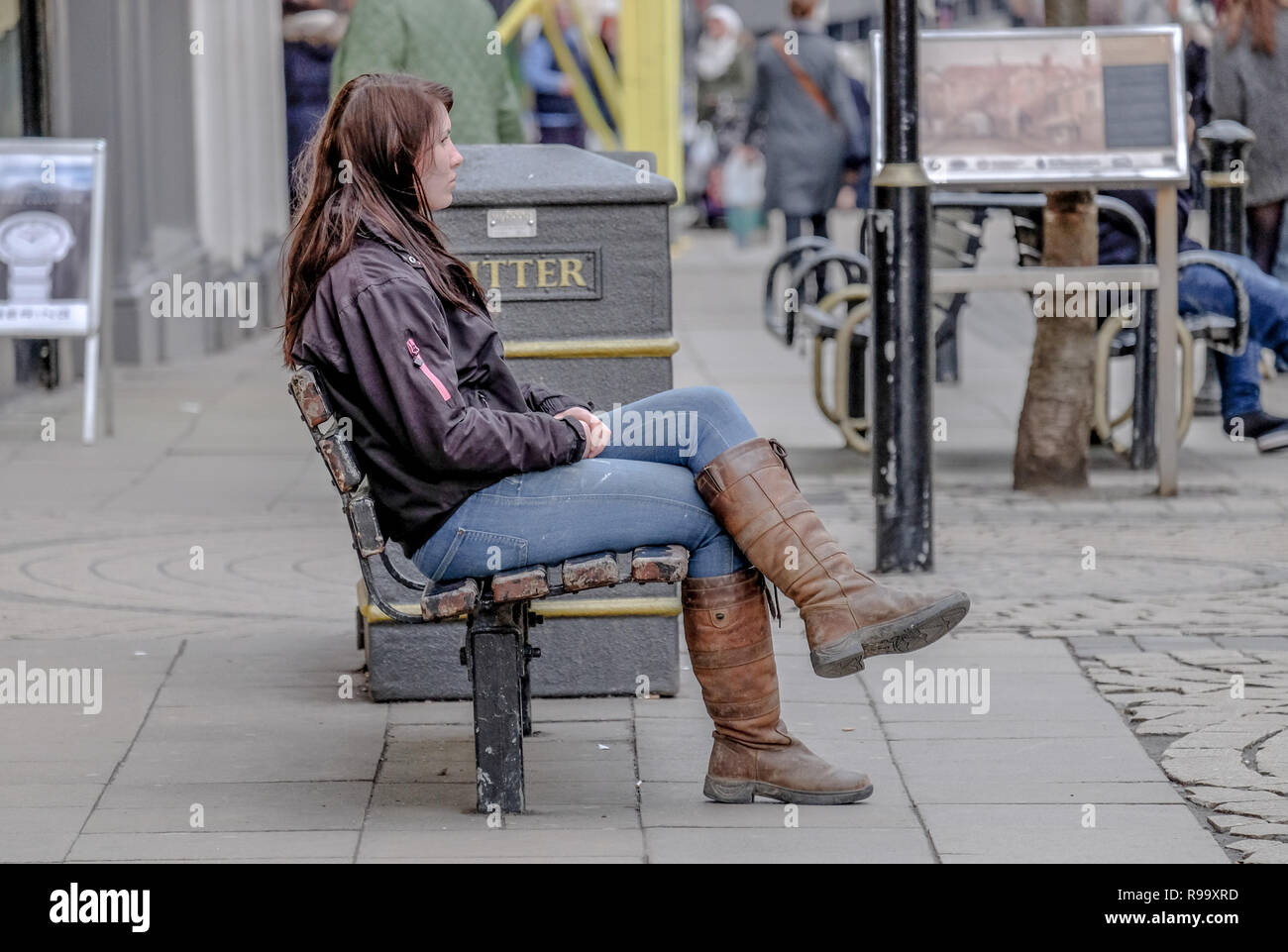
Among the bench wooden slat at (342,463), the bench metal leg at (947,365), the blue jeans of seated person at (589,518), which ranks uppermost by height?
the bench wooden slat at (342,463)

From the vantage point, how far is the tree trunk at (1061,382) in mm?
7961

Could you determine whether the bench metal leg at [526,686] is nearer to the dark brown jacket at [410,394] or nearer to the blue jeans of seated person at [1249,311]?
the dark brown jacket at [410,394]

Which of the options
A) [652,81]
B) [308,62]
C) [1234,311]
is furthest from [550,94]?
[1234,311]

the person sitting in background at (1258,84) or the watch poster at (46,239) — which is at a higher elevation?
the person sitting in background at (1258,84)

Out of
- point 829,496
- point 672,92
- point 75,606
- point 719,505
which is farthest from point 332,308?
point 672,92

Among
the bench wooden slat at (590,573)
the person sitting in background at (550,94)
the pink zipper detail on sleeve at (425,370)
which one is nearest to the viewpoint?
the pink zipper detail on sleeve at (425,370)

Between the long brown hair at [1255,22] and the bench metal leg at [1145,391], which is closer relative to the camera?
the bench metal leg at [1145,391]

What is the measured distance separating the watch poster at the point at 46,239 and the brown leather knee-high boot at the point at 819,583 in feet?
19.3

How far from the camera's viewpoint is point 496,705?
162 inches

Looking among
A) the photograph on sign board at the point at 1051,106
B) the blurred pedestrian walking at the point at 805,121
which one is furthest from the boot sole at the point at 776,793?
the blurred pedestrian walking at the point at 805,121

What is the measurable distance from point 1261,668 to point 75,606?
3.23 metres

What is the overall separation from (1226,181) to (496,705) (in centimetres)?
634

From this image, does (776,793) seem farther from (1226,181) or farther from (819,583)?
(1226,181)

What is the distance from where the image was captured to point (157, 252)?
12.1m
